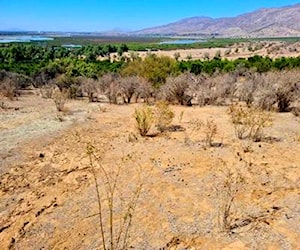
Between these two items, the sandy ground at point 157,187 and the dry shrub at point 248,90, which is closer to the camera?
the sandy ground at point 157,187

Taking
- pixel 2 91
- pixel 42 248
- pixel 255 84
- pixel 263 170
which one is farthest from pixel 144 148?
pixel 2 91

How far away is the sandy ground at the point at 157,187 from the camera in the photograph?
6332 millimetres

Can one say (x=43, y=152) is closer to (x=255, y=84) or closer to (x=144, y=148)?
(x=144, y=148)

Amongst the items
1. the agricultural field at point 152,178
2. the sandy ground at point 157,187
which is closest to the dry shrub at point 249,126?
the agricultural field at point 152,178

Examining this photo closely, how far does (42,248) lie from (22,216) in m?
1.28

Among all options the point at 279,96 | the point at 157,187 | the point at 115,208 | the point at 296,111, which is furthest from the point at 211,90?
the point at 115,208

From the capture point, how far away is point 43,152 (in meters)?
11.0

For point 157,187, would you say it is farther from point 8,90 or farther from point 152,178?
point 8,90

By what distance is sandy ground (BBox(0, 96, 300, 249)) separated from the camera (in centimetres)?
633

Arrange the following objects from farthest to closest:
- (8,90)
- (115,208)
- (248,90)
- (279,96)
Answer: (8,90)
(248,90)
(279,96)
(115,208)

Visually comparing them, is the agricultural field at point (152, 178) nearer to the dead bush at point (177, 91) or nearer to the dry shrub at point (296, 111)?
the dry shrub at point (296, 111)

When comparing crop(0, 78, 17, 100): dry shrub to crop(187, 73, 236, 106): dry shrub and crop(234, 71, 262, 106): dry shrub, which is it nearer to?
crop(187, 73, 236, 106): dry shrub

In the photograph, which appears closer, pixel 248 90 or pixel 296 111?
pixel 296 111

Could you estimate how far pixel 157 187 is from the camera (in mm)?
8102
